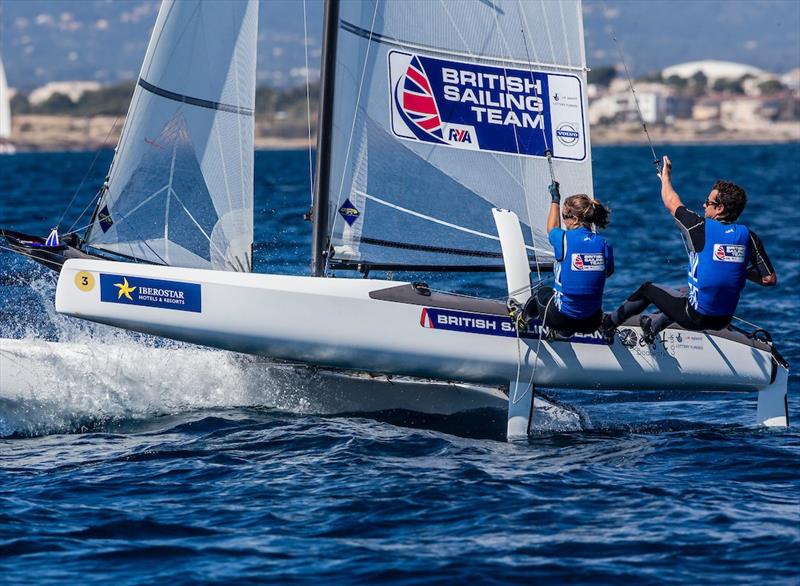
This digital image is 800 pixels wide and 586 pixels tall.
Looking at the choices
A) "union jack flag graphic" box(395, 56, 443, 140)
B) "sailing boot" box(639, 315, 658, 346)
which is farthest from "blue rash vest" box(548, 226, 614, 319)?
"union jack flag graphic" box(395, 56, 443, 140)

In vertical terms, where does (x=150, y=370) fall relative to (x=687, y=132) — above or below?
below

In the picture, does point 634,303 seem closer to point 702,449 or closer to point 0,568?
point 702,449

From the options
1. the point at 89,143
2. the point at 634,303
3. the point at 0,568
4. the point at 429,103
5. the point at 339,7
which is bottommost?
the point at 0,568

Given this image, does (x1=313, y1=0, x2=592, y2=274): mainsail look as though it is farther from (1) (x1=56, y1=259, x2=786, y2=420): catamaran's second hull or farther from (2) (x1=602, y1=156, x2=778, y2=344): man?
(2) (x1=602, y1=156, x2=778, y2=344): man

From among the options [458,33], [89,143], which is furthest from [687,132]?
[458,33]

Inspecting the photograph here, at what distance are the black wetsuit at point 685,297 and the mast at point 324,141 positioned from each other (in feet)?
6.27

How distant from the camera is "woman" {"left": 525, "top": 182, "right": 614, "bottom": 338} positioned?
7.07m

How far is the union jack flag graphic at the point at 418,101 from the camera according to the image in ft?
26.7

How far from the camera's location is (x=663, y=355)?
7691mm

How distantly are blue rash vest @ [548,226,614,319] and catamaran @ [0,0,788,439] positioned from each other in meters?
0.42

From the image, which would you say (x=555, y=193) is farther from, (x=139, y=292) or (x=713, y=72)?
(x=713, y=72)

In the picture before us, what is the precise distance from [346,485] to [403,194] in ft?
8.40

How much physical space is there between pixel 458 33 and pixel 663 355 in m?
2.45

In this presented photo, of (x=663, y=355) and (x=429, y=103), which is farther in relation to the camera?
(x=429, y=103)
